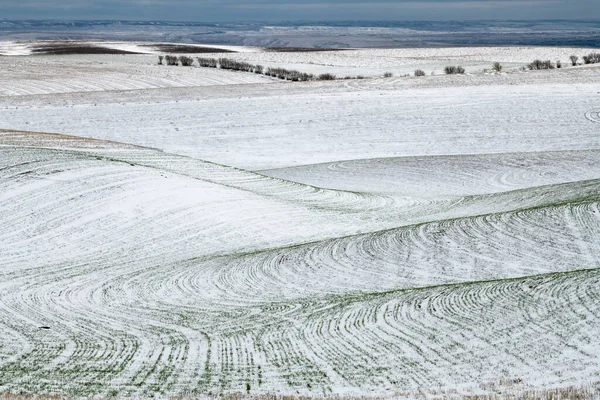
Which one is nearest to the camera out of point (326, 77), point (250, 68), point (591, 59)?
point (326, 77)

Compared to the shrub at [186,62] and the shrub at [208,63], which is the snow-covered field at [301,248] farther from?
the shrub at [186,62]

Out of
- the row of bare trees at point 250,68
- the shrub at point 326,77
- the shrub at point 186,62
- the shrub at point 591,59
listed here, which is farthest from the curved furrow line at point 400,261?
the shrub at point 186,62

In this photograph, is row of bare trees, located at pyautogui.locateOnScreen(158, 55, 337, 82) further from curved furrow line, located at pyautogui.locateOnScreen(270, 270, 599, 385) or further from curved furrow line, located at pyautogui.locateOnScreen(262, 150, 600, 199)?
curved furrow line, located at pyautogui.locateOnScreen(270, 270, 599, 385)

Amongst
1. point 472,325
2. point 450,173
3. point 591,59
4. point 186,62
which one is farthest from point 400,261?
point 591,59

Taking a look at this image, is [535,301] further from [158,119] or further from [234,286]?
[158,119]

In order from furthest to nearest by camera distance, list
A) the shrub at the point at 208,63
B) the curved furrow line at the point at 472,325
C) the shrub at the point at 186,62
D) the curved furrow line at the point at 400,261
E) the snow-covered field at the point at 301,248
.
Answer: the shrub at the point at 186,62 < the shrub at the point at 208,63 < the curved furrow line at the point at 400,261 < the snow-covered field at the point at 301,248 < the curved furrow line at the point at 472,325

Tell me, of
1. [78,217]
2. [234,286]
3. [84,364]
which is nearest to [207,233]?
[78,217]

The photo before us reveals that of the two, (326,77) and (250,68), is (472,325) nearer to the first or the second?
(326,77)

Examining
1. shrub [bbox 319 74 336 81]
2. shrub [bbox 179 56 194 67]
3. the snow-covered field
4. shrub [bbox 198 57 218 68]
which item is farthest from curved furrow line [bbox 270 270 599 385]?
shrub [bbox 179 56 194 67]
